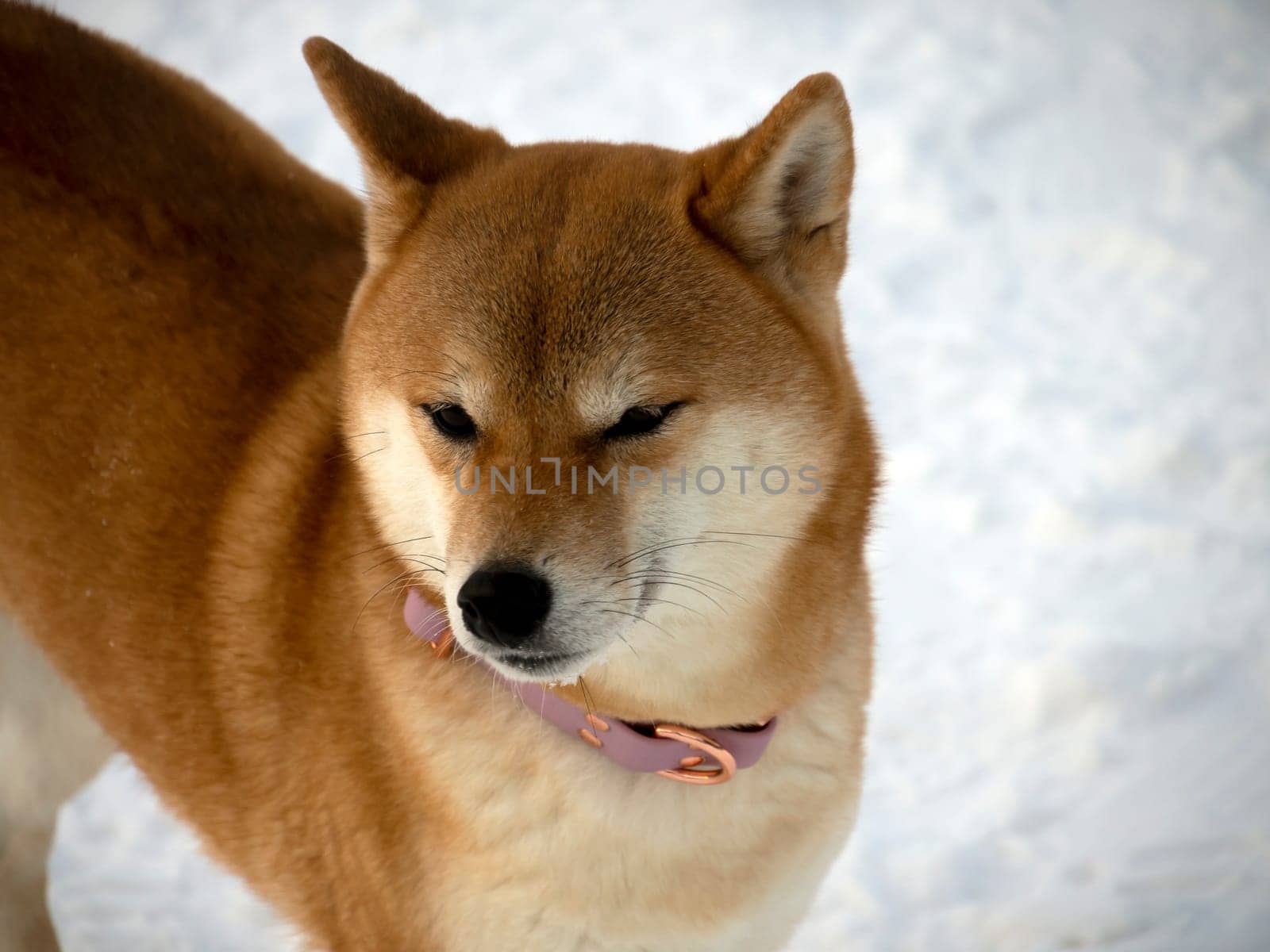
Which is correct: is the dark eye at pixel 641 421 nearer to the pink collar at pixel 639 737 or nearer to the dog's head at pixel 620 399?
the dog's head at pixel 620 399

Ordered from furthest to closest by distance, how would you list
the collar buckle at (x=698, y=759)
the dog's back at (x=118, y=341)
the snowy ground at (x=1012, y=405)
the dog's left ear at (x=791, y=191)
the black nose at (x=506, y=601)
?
the snowy ground at (x=1012, y=405)
the dog's back at (x=118, y=341)
the collar buckle at (x=698, y=759)
the dog's left ear at (x=791, y=191)
the black nose at (x=506, y=601)

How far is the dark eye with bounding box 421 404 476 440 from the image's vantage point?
1834 mm

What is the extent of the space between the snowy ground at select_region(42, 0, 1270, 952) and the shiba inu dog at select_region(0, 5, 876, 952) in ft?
3.16

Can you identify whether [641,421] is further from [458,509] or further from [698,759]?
[698,759]

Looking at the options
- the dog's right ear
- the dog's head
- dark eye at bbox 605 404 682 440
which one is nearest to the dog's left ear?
the dog's head

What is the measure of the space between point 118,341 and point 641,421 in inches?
47.2

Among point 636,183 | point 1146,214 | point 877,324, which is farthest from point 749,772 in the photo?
point 1146,214

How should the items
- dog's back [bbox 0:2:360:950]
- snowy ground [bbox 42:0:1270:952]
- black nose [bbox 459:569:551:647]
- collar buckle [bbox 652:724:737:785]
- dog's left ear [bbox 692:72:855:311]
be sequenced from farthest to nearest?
snowy ground [bbox 42:0:1270:952], dog's back [bbox 0:2:360:950], collar buckle [bbox 652:724:737:785], dog's left ear [bbox 692:72:855:311], black nose [bbox 459:569:551:647]

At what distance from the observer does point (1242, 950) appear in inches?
101

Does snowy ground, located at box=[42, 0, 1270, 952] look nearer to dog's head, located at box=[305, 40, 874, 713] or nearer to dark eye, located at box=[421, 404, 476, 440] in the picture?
dog's head, located at box=[305, 40, 874, 713]

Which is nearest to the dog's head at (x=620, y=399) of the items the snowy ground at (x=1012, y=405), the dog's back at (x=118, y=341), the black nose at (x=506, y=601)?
the black nose at (x=506, y=601)

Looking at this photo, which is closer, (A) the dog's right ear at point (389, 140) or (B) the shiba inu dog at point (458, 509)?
(B) the shiba inu dog at point (458, 509)

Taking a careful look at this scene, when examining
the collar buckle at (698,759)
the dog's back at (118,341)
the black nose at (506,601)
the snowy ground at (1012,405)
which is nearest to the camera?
the black nose at (506,601)

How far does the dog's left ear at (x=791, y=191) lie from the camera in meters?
1.75
